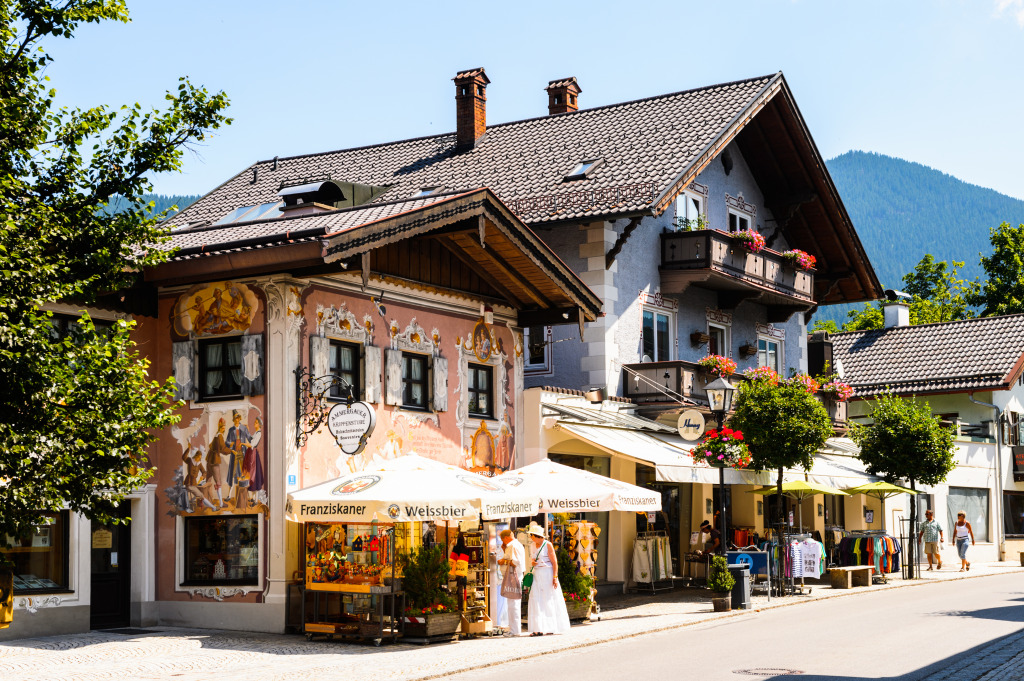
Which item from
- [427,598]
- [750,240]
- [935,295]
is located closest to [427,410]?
[427,598]

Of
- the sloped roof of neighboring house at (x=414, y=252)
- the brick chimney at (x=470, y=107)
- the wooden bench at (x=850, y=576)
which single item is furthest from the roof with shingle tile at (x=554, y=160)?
the wooden bench at (x=850, y=576)

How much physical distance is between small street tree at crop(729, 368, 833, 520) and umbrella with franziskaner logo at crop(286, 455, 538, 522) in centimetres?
870

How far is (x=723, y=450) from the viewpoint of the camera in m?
23.0

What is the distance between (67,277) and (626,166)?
18.3 metres

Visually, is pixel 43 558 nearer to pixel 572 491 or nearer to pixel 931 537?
pixel 572 491

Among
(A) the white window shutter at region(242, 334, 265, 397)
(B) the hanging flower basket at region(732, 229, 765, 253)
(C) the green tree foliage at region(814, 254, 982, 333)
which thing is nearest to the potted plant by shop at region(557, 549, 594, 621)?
(A) the white window shutter at region(242, 334, 265, 397)

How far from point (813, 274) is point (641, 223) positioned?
770 centimetres

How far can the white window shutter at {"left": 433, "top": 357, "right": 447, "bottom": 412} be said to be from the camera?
21906 mm

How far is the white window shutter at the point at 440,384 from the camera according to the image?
21.9 metres

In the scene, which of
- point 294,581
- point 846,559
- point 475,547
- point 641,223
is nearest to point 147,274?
point 294,581

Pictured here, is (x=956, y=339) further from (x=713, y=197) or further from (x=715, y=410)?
(x=715, y=410)

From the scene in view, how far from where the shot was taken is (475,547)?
65.3 ft

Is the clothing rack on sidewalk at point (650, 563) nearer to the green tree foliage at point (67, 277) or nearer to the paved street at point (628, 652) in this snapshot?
the paved street at point (628, 652)

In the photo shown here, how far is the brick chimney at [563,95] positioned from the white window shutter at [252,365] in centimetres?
1768
